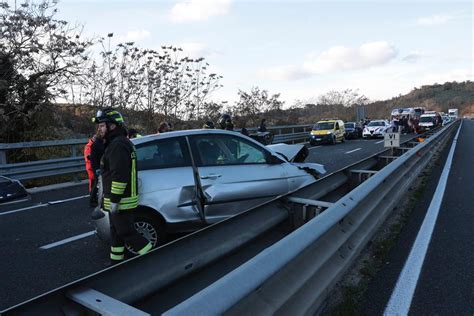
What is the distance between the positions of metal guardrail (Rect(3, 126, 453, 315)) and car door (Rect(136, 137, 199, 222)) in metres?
1.50

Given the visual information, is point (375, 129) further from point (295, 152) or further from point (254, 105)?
point (295, 152)

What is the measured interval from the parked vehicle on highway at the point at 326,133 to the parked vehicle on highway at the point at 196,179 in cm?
1958

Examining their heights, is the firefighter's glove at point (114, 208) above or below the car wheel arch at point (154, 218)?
above

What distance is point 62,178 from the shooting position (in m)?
12.4

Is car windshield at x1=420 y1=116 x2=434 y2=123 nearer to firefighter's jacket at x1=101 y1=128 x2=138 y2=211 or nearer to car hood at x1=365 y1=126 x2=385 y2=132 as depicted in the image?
car hood at x1=365 y1=126 x2=385 y2=132

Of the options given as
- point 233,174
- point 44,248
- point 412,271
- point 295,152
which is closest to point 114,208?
point 233,174

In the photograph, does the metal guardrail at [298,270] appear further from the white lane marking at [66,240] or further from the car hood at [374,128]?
the car hood at [374,128]

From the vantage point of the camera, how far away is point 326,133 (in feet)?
82.0

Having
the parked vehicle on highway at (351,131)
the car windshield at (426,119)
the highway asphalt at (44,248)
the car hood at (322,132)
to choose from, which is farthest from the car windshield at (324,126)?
the car windshield at (426,119)

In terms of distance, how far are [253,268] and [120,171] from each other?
234 centimetres

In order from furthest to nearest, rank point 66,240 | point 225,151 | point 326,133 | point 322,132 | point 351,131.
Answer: point 351,131 → point 322,132 → point 326,133 → point 66,240 → point 225,151

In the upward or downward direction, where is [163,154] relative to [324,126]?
downward

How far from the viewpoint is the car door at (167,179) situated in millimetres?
4852

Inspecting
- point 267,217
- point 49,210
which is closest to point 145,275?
point 267,217
